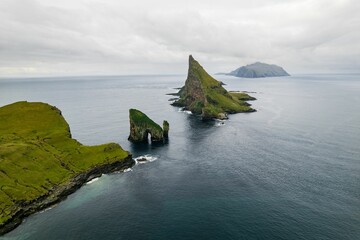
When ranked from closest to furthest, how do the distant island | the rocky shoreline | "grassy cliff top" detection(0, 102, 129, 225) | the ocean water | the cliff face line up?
the ocean water, the rocky shoreline, the distant island, "grassy cliff top" detection(0, 102, 129, 225), the cliff face

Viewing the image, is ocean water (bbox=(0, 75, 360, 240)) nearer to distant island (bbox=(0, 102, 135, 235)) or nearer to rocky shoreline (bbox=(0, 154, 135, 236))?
rocky shoreline (bbox=(0, 154, 135, 236))

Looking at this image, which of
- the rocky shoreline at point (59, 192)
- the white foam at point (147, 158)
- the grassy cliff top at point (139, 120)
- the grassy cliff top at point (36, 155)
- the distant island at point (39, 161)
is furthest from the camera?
the grassy cliff top at point (139, 120)


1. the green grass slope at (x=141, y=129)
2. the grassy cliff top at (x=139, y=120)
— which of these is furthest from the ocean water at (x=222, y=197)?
the grassy cliff top at (x=139, y=120)

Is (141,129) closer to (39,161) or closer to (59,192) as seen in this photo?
(39,161)

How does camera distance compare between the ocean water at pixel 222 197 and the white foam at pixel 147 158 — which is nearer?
the ocean water at pixel 222 197

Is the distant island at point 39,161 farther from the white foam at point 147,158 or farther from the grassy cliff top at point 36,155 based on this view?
the white foam at point 147,158

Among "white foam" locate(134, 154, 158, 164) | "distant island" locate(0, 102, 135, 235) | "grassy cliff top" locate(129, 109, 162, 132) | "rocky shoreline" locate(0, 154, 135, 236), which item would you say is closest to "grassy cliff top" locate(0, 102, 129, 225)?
"distant island" locate(0, 102, 135, 235)

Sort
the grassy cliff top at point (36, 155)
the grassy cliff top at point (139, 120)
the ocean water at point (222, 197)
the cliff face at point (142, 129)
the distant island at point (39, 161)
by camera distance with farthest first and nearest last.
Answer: the cliff face at point (142, 129) → the grassy cliff top at point (139, 120) → the grassy cliff top at point (36, 155) → the distant island at point (39, 161) → the ocean water at point (222, 197)
